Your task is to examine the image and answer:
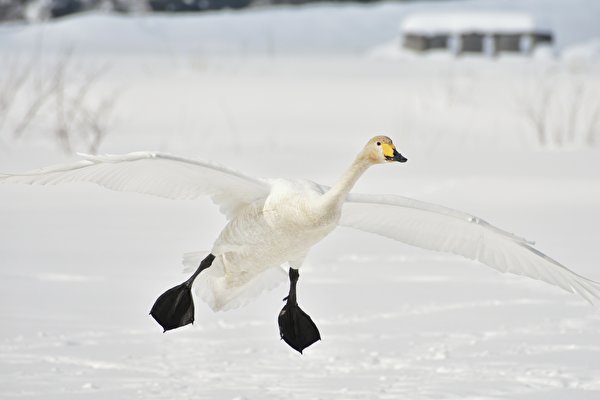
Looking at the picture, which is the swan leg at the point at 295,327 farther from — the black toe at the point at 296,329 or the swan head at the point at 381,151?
the swan head at the point at 381,151

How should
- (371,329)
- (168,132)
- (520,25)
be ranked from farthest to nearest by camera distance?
(520,25), (168,132), (371,329)

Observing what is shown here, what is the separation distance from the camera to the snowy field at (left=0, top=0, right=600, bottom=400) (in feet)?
18.9

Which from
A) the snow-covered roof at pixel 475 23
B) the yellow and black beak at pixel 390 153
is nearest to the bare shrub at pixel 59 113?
the yellow and black beak at pixel 390 153

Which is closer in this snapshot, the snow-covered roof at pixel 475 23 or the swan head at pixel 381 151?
the swan head at pixel 381 151

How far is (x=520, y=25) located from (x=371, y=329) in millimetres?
18184

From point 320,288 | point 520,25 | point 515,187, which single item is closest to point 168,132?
point 515,187

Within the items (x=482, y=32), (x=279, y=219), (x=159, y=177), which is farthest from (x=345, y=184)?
(x=482, y=32)

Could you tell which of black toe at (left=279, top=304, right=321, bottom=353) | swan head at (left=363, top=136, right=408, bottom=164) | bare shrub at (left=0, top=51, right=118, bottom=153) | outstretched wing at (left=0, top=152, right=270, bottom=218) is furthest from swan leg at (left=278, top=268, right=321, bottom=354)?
bare shrub at (left=0, top=51, right=118, bottom=153)

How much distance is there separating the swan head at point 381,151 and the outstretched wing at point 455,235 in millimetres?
470

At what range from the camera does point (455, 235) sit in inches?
207

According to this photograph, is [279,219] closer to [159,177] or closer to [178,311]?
[159,177]

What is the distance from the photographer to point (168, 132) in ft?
46.9

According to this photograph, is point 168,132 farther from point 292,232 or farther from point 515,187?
point 292,232

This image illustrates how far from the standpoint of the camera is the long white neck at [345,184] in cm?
447
